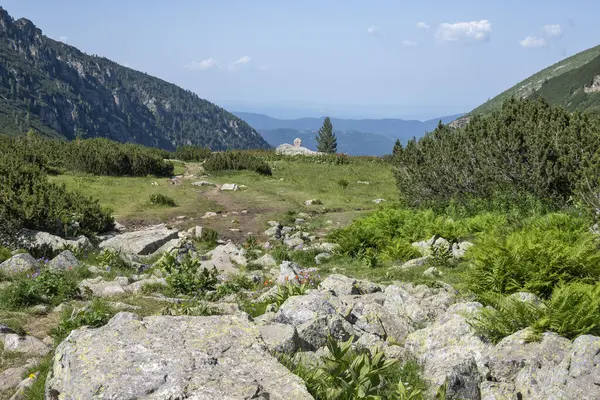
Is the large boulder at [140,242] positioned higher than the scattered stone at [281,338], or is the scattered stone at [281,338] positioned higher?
the scattered stone at [281,338]

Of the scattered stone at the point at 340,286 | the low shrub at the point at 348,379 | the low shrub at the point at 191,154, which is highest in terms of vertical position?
the low shrub at the point at 191,154

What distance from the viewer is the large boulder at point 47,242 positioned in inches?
521

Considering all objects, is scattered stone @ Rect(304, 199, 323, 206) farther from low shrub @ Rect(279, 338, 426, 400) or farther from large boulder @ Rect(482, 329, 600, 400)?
low shrub @ Rect(279, 338, 426, 400)

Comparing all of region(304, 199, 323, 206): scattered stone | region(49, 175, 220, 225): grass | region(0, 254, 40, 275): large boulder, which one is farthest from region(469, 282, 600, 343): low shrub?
region(304, 199, 323, 206): scattered stone

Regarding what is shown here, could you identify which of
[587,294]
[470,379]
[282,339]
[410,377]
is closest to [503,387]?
[470,379]

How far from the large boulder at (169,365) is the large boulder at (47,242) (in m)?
9.51

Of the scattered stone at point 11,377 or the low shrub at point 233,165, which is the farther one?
the low shrub at point 233,165

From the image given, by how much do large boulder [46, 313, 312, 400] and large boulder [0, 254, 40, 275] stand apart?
21.4 ft

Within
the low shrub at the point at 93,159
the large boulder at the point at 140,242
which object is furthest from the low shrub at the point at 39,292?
the low shrub at the point at 93,159

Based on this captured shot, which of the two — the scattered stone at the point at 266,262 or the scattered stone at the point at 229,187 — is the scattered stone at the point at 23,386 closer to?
the scattered stone at the point at 266,262

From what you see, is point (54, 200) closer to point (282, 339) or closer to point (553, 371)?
point (282, 339)

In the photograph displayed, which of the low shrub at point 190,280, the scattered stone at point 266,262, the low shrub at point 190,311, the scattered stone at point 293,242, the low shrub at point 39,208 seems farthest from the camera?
the scattered stone at point 293,242

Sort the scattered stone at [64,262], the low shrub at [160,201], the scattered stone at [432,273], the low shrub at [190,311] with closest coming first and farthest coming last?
the low shrub at [190,311]
the scattered stone at [432,273]
the scattered stone at [64,262]
the low shrub at [160,201]

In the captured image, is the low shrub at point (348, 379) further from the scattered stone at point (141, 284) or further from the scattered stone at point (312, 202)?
the scattered stone at point (312, 202)
